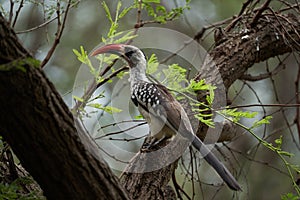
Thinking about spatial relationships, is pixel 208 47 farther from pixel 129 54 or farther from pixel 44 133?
pixel 44 133

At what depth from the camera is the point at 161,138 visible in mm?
2035

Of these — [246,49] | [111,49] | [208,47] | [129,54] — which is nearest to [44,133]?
[111,49]

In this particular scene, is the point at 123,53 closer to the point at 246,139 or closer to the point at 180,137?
the point at 180,137

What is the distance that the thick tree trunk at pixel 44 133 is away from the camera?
102cm

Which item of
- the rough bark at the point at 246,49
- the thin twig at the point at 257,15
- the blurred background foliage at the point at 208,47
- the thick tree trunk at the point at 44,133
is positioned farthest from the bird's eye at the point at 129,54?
the blurred background foliage at the point at 208,47

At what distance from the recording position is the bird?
6.29 ft

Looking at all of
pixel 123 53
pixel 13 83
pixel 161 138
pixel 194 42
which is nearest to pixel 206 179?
pixel 194 42

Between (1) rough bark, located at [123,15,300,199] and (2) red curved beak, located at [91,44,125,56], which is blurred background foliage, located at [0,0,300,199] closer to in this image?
(1) rough bark, located at [123,15,300,199]

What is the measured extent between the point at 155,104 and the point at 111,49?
277mm

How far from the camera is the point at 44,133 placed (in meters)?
1.08

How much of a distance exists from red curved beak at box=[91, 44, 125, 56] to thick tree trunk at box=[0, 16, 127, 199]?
671 millimetres

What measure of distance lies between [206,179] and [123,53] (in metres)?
1.54

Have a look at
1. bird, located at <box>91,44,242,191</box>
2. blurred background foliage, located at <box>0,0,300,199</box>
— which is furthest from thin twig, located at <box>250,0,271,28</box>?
blurred background foliage, located at <box>0,0,300,199</box>

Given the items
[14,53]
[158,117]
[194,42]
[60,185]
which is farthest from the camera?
[194,42]
